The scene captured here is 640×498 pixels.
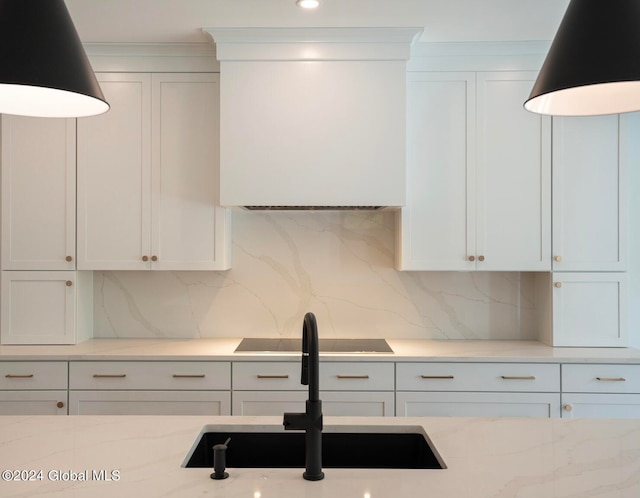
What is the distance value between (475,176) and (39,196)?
2.34m

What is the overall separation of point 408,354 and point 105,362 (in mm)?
1522

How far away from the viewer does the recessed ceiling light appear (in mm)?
2625

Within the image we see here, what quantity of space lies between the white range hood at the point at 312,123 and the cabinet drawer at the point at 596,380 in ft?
4.00

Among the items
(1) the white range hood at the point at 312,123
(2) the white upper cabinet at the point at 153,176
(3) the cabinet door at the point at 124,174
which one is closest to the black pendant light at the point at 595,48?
(1) the white range hood at the point at 312,123

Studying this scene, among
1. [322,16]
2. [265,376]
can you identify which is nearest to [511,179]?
[322,16]

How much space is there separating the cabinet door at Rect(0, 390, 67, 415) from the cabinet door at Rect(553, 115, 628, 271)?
2643 millimetres

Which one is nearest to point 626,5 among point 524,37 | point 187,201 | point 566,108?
point 566,108

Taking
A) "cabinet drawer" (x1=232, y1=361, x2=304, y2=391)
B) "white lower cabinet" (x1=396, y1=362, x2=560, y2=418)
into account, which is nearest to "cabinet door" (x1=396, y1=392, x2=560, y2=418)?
"white lower cabinet" (x1=396, y1=362, x2=560, y2=418)

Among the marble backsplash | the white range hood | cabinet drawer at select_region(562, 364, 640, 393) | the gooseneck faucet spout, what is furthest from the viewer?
the marble backsplash

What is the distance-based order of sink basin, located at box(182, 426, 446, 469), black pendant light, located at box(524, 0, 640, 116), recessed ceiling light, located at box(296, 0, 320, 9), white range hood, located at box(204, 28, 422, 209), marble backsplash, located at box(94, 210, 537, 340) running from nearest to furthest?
1. black pendant light, located at box(524, 0, 640, 116)
2. sink basin, located at box(182, 426, 446, 469)
3. recessed ceiling light, located at box(296, 0, 320, 9)
4. white range hood, located at box(204, 28, 422, 209)
5. marble backsplash, located at box(94, 210, 537, 340)

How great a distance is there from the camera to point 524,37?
10.0ft

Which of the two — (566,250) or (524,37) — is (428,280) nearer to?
(566,250)

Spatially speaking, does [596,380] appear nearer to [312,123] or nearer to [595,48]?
[312,123]

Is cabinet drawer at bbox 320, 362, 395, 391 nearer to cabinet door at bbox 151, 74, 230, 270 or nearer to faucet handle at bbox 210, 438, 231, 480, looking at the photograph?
cabinet door at bbox 151, 74, 230, 270
